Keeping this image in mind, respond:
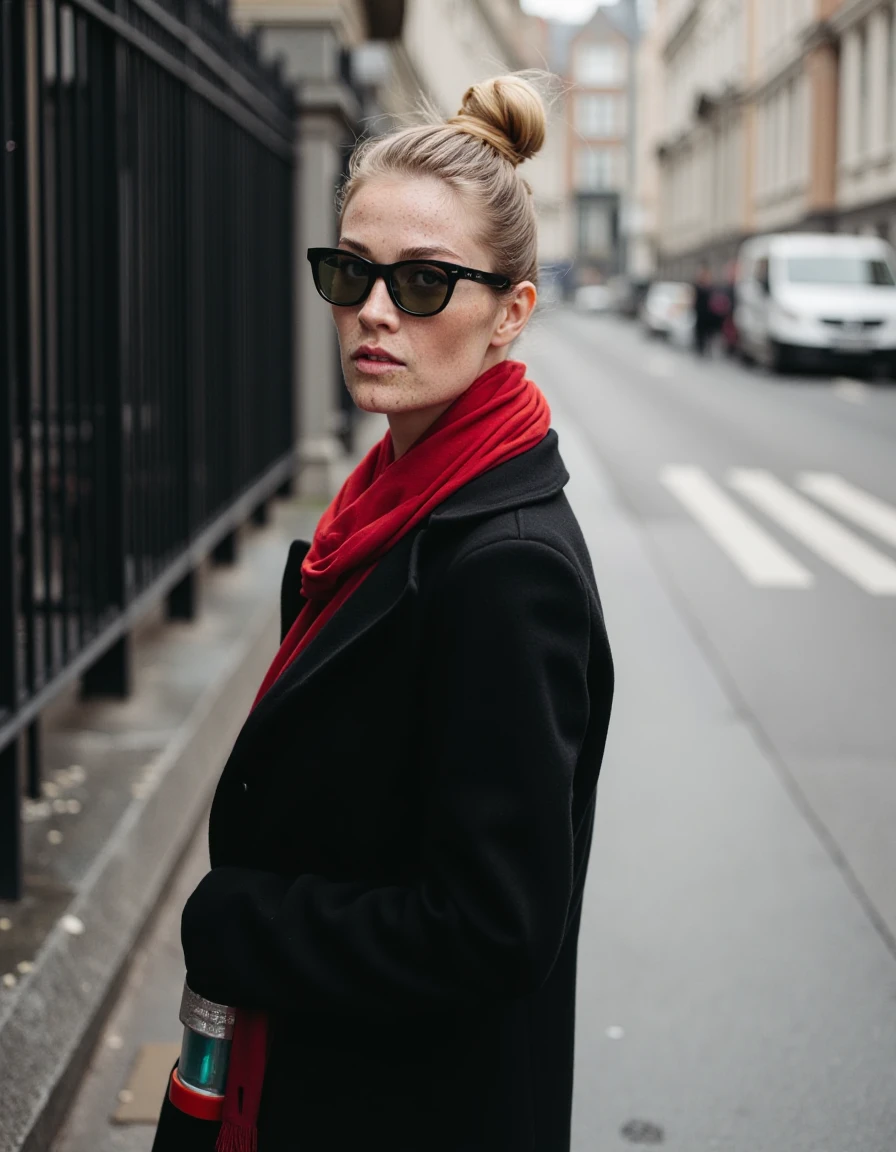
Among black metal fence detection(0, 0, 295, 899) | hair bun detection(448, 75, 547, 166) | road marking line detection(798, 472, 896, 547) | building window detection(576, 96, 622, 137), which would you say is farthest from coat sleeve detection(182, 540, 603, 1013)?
building window detection(576, 96, 622, 137)

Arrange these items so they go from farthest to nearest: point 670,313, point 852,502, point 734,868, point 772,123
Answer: point 772,123 → point 670,313 → point 852,502 → point 734,868

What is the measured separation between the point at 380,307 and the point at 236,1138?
2.88ft

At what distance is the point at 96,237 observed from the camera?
524 centimetres

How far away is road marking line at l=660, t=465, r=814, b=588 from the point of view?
388 inches

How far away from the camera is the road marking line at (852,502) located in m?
11.8

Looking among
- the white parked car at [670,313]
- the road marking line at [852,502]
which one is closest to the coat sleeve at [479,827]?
the road marking line at [852,502]

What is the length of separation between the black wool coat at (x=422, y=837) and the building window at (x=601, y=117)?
120 meters

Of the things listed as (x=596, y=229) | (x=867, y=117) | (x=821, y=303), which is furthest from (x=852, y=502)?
(x=596, y=229)

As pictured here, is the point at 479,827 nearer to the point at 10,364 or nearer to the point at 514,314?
the point at 514,314

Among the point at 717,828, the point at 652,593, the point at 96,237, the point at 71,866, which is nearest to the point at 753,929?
the point at 717,828

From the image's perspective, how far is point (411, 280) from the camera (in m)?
1.70

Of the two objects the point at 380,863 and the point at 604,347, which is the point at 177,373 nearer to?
the point at 380,863

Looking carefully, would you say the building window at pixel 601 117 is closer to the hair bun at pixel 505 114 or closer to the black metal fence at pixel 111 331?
the black metal fence at pixel 111 331

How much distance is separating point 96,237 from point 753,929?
2.89 meters
